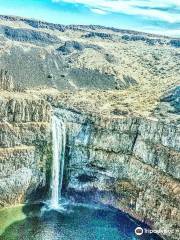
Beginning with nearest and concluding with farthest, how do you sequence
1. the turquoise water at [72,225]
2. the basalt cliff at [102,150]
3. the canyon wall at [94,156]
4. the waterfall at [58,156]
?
1. the turquoise water at [72,225]
2. the basalt cliff at [102,150]
3. the canyon wall at [94,156]
4. the waterfall at [58,156]

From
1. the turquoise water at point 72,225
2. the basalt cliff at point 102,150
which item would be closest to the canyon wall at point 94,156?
the basalt cliff at point 102,150

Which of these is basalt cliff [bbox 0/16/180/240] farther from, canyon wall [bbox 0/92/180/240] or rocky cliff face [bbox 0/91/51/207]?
rocky cliff face [bbox 0/91/51/207]

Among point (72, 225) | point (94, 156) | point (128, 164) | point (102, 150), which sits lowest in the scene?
point (72, 225)

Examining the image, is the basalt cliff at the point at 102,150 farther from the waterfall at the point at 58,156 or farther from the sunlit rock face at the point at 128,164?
the waterfall at the point at 58,156

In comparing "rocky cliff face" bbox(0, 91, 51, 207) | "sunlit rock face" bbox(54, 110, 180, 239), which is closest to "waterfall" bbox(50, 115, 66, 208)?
"sunlit rock face" bbox(54, 110, 180, 239)

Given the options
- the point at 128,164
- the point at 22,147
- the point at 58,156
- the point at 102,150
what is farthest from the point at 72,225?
the point at 22,147

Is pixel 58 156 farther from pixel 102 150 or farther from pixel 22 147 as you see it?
pixel 102 150
